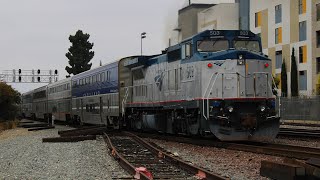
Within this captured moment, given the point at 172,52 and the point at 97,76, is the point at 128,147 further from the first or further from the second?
the point at 97,76

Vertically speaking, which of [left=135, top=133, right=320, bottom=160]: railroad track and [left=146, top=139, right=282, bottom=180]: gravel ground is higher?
[left=135, top=133, right=320, bottom=160]: railroad track

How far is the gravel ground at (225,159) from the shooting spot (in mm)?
9492

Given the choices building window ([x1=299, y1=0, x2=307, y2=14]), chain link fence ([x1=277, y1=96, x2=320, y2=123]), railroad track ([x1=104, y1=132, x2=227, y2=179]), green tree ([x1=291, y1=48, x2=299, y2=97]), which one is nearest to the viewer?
railroad track ([x1=104, y1=132, x2=227, y2=179])

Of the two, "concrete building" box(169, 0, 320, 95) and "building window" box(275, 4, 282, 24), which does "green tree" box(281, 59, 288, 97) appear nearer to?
"concrete building" box(169, 0, 320, 95)

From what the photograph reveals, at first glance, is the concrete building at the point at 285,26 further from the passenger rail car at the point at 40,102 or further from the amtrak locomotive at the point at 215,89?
the amtrak locomotive at the point at 215,89

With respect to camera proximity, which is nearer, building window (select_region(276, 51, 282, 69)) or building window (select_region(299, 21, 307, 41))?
building window (select_region(299, 21, 307, 41))

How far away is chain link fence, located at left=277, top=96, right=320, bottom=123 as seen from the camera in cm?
3772

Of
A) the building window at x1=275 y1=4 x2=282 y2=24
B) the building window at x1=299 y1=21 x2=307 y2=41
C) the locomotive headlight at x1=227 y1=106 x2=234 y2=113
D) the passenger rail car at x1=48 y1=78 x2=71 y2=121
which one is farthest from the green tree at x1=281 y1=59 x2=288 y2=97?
the locomotive headlight at x1=227 y1=106 x2=234 y2=113

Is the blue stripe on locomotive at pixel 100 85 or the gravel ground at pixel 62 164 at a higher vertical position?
the blue stripe on locomotive at pixel 100 85

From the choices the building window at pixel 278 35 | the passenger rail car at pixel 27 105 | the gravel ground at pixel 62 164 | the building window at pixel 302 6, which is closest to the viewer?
the gravel ground at pixel 62 164

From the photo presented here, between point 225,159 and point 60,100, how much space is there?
1127 inches

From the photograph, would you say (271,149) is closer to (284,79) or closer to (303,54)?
(303,54)

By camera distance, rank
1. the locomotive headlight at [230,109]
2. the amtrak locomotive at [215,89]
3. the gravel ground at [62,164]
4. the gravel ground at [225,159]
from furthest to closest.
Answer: the amtrak locomotive at [215,89] → the locomotive headlight at [230,109] → the gravel ground at [62,164] → the gravel ground at [225,159]

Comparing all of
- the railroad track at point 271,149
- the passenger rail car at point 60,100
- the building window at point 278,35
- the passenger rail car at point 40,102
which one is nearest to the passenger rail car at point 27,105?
the passenger rail car at point 40,102
